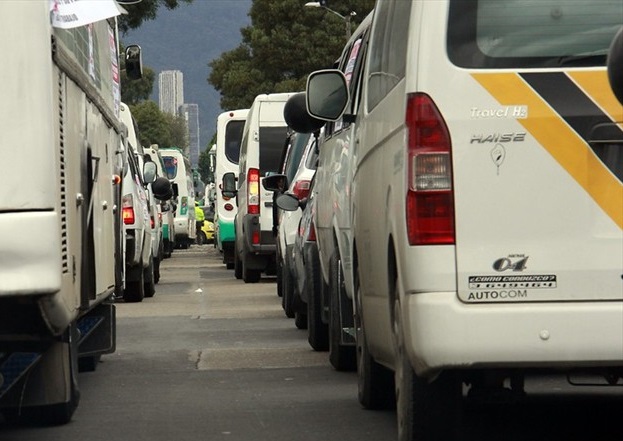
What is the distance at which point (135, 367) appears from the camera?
13141 millimetres

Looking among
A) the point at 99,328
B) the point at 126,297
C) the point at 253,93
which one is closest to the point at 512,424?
the point at 99,328

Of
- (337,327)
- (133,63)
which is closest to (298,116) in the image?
(337,327)

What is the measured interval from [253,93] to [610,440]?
244 ft

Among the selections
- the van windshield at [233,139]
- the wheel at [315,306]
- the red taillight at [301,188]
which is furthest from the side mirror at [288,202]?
the van windshield at [233,139]

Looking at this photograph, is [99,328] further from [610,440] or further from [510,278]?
[510,278]

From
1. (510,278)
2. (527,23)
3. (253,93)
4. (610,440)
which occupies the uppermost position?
(253,93)

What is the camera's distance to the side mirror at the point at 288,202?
50.7ft

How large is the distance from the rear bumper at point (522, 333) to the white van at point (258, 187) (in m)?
20.0

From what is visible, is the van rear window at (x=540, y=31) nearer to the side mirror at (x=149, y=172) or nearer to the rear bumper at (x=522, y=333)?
the rear bumper at (x=522, y=333)

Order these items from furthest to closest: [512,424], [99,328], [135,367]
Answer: [135,367] → [99,328] → [512,424]

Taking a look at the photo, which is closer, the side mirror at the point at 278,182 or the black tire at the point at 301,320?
the black tire at the point at 301,320

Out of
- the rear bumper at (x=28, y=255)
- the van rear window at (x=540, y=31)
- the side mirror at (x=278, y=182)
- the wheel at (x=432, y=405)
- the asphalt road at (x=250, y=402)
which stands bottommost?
the asphalt road at (x=250, y=402)

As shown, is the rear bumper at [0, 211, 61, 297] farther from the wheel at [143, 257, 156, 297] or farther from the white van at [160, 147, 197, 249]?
the white van at [160, 147, 197, 249]

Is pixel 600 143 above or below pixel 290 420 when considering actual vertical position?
above
